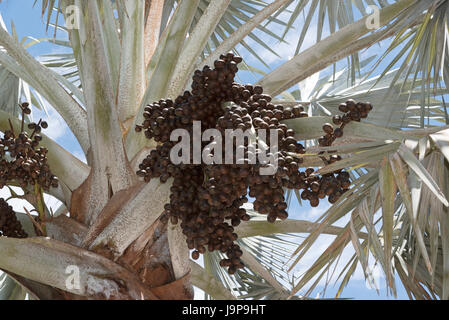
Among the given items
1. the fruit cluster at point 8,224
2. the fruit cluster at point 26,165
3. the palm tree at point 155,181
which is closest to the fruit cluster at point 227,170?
the palm tree at point 155,181

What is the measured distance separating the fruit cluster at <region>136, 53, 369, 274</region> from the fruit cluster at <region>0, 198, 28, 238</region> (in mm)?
766

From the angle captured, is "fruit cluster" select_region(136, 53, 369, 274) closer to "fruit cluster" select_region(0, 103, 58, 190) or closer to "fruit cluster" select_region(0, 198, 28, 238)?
"fruit cluster" select_region(0, 103, 58, 190)

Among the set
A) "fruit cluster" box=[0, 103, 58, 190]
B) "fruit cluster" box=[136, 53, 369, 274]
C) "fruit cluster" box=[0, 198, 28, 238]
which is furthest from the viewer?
"fruit cluster" box=[0, 198, 28, 238]

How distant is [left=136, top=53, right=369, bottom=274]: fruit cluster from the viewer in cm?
207

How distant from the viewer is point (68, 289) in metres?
2.36

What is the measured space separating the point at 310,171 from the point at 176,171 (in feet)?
1.83

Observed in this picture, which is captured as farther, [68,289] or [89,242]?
[89,242]

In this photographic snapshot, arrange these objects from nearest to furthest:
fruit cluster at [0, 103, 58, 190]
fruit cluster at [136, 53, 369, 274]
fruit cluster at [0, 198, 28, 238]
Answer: fruit cluster at [136, 53, 369, 274], fruit cluster at [0, 103, 58, 190], fruit cluster at [0, 198, 28, 238]

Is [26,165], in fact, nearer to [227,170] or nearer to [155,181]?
[155,181]

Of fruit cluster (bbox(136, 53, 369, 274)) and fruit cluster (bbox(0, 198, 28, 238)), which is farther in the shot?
fruit cluster (bbox(0, 198, 28, 238))

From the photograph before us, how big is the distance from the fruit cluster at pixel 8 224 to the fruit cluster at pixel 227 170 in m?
0.77

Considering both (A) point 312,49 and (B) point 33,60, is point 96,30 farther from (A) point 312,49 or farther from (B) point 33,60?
(A) point 312,49

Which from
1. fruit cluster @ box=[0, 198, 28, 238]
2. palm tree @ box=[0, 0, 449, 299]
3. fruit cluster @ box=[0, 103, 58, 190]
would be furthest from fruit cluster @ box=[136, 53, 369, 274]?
fruit cluster @ box=[0, 198, 28, 238]
